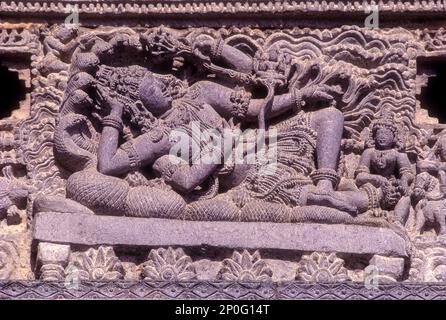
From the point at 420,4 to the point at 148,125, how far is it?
Result: 181 cm

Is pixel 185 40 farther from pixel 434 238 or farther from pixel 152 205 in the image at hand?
pixel 434 238

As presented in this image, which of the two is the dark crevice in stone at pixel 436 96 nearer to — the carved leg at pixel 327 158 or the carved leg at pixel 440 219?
the carved leg at pixel 327 158

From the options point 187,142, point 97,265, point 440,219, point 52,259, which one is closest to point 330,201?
point 440,219

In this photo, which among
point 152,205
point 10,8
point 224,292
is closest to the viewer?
point 224,292

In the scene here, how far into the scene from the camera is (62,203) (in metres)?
10.0

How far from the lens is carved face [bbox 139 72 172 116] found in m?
10.4

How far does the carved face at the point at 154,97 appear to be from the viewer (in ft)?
34.2

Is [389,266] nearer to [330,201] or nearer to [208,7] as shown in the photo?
[330,201]

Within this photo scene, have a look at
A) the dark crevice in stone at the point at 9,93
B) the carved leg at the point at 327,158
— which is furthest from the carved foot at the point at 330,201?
the dark crevice in stone at the point at 9,93

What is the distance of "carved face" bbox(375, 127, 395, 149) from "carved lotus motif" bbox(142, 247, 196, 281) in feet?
4.47

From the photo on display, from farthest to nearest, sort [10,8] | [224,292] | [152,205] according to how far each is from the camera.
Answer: [10,8]
[152,205]
[224,292]
